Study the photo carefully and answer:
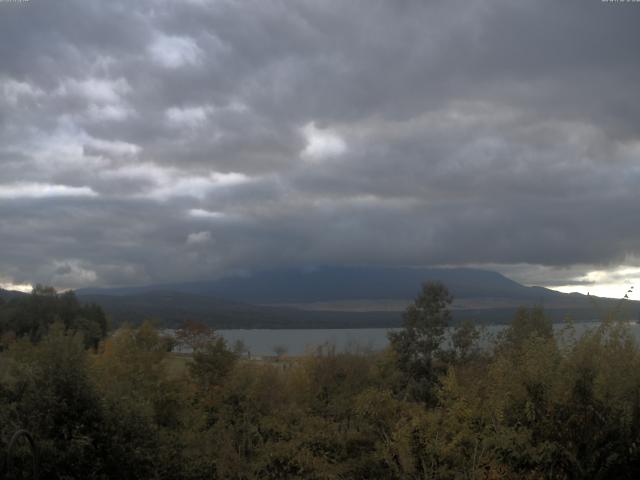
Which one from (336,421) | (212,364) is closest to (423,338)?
(212,364)

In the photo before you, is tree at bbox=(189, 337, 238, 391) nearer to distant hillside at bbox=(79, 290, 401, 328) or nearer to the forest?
the forest

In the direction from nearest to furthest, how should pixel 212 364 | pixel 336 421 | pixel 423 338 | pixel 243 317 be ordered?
pixel 336 421 → pixel 212 364 → pixel 423 338 → pixel 243 317

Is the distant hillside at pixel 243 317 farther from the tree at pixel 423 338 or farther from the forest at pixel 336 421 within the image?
the forest at pixel 336 421

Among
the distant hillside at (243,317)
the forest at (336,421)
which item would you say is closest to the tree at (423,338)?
the forest at (336,421)

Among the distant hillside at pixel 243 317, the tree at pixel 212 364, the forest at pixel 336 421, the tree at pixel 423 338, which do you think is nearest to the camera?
the forest at pixel 336 421

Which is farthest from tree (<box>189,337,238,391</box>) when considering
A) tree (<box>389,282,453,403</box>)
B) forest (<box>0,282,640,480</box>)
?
tree (<box>389,282,453,403</box>)

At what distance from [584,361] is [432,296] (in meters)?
28.8

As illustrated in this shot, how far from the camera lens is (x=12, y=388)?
12438 millimetres

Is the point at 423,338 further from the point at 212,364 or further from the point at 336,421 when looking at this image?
the point at 336,421

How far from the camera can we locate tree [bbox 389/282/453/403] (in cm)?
3647

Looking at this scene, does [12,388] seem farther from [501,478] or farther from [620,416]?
[620,416]

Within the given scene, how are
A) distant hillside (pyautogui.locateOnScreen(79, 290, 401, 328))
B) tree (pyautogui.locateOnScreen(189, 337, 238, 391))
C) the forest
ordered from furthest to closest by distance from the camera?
distant hillside (pyautogui.locateOnScreen(79, 290, 401, 328))
tree (pyautogui.locateOnScreen(189, 337, 238, 391))
the forest

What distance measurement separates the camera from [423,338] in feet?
128

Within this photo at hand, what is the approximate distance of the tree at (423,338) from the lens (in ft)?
120
